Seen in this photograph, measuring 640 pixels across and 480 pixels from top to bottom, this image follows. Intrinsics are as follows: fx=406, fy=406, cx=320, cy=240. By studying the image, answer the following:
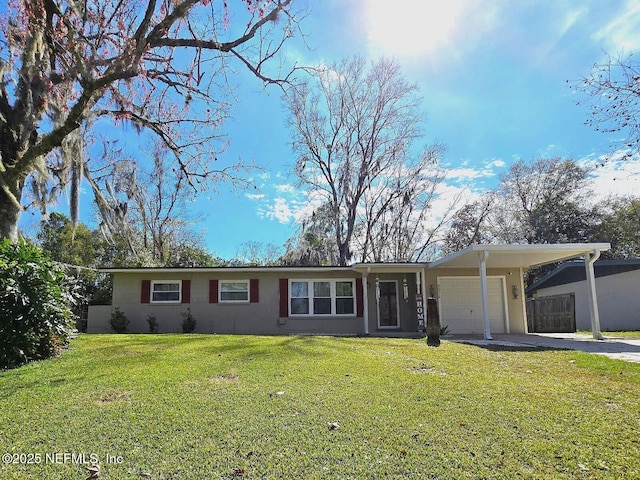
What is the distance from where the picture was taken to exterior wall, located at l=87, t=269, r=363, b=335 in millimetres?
14141

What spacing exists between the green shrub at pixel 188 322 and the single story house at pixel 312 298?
22cm

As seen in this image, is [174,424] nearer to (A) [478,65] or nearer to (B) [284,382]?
(B) [284,382]

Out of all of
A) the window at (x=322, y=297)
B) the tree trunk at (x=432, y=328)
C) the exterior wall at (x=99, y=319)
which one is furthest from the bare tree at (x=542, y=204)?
the exterior wall at (x=99, y=319)

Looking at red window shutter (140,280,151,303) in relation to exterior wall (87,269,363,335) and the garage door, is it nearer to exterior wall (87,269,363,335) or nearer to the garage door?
exterior wall (87,269,363,335)

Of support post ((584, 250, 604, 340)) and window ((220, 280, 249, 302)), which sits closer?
support post ((584, 250, 604, 340))

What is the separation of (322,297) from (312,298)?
359 millimetres

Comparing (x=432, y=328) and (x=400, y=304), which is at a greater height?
(x=400, y=304)

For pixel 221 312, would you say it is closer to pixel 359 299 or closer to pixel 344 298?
pixel 344 298

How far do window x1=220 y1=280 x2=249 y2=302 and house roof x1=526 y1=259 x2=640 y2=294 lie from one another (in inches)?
489

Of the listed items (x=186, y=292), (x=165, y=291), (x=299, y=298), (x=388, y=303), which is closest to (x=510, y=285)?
(x=388, y=303)

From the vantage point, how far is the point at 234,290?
1441 cm

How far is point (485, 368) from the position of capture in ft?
19.3

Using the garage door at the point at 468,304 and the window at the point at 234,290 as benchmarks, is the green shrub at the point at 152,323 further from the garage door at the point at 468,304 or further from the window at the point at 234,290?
the garage door at the point at 468,304

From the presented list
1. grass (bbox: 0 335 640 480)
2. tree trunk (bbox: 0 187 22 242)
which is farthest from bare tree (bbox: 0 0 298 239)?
grass (bbox: 0 335 640 480)
